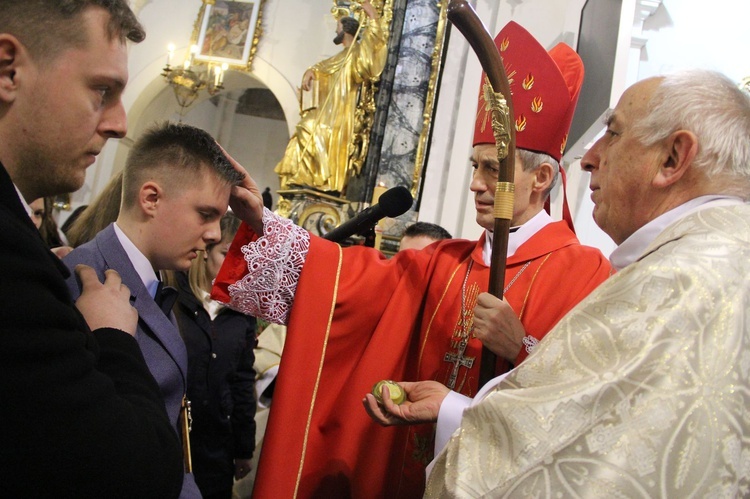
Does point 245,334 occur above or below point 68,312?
below

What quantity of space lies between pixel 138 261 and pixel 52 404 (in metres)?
0.77

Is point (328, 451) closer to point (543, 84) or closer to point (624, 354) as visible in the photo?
point (624, 354)

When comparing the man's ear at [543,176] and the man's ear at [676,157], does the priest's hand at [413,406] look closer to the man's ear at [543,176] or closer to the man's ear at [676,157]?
the man's ear at [676,157]

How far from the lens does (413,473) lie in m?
1.84

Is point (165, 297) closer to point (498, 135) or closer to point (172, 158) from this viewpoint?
point (172, 158)

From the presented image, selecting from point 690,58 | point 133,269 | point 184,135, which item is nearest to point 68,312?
point 133,269

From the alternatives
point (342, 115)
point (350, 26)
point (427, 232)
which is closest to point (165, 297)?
point (427, 232)

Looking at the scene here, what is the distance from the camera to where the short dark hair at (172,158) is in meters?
1.62

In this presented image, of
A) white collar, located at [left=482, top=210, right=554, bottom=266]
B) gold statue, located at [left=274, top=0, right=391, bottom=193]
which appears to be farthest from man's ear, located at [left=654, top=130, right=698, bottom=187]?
gold statue, located at [left=274, top=0, right=391, bottom=193]

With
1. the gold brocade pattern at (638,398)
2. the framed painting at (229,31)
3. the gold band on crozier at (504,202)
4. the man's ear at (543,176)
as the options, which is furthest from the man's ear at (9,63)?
the framed painting at (229,31)

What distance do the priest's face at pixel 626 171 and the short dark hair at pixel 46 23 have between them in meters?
1.06

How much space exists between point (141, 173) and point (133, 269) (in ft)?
1.07

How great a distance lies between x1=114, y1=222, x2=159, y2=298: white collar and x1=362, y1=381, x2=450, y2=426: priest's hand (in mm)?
588

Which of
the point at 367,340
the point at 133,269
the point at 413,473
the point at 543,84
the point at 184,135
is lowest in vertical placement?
the point at 413,473
